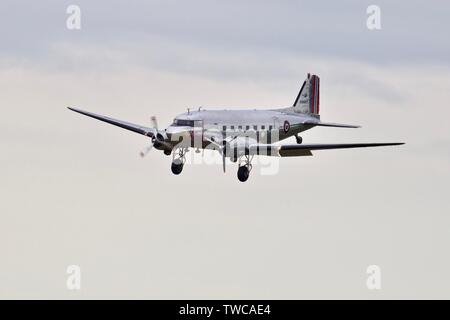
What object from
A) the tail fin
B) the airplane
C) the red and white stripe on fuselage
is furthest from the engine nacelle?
the red and white stripe on fuselage

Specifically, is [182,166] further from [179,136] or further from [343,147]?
[343,147]

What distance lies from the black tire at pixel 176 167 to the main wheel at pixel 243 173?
368 centimetres

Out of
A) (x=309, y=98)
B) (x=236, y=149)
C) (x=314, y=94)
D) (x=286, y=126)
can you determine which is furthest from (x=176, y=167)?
(x=314, y=94)

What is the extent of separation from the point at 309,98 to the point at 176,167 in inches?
813

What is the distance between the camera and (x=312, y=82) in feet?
287

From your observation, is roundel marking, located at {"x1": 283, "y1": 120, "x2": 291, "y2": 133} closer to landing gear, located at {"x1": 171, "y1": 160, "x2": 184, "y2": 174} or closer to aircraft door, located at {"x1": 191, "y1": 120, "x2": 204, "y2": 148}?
aircraft door, located at {"x1": 191, "y1": 120, "x2": 204, "y2": 148}

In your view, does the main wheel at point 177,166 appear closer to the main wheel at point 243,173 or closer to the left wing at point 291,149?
the main wheel at point 243,173

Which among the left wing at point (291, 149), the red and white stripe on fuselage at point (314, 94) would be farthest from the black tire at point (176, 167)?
the red and white stripe on fuselage at point (314, 94)

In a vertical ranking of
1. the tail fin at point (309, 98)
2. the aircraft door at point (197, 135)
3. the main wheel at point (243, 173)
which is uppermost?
the tail fin at point (309, 98)

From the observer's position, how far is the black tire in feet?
224

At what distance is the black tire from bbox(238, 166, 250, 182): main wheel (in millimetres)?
3684

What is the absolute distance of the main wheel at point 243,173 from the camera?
6856 centimetres

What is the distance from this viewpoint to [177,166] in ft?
225

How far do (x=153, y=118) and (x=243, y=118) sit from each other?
24.9 ft
